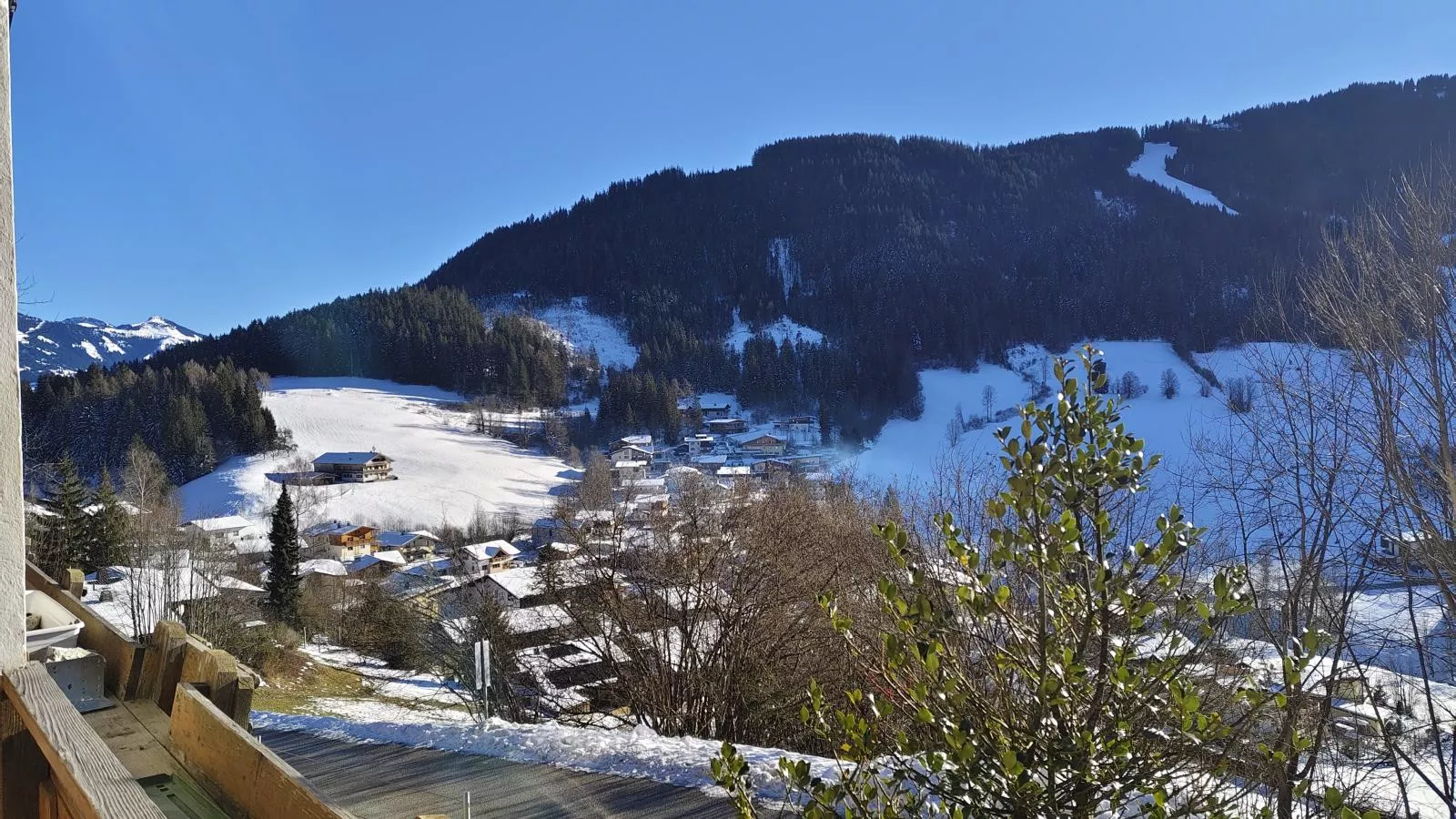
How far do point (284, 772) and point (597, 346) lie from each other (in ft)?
423

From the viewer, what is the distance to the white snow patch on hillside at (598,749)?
744cm

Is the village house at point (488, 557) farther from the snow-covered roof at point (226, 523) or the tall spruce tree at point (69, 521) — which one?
the tall spruce tree at point (69, 521)

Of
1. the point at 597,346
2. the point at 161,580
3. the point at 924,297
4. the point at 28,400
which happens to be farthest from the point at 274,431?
the point at 924,297

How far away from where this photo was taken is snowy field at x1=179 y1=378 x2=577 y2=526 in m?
58.1

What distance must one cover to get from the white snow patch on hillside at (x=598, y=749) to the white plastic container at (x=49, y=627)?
564cm

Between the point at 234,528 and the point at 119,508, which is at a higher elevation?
the point at 119,508

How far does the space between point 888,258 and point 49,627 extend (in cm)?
15065

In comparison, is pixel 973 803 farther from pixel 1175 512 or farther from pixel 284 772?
pixel 284 772

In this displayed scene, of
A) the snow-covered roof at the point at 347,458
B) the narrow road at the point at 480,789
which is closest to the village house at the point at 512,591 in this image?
the narrow road at the point at 480,789

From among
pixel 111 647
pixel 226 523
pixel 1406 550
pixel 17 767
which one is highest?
pixel 111 647

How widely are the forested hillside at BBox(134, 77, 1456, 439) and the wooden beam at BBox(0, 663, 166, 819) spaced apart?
293 ft

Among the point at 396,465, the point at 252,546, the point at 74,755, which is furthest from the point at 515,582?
the point at 396,465

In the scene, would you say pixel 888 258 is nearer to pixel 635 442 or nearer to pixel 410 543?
pixel 635 442

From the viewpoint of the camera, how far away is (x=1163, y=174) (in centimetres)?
17088
